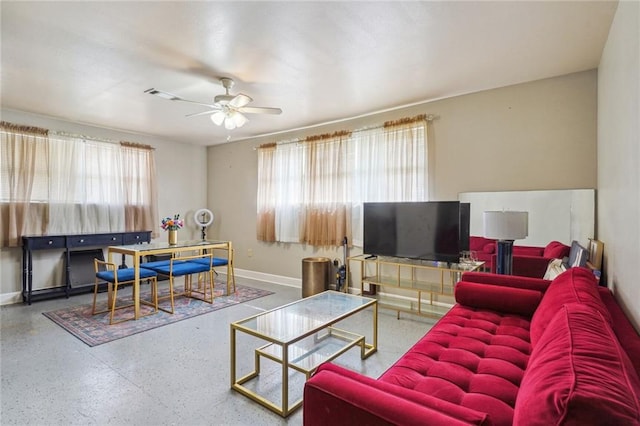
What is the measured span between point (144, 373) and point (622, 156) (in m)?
3.53

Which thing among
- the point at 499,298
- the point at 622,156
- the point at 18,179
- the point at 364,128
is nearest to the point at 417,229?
the point at 499,298

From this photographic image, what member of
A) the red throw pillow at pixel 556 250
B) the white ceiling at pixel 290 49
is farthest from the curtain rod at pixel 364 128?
the red throw pillow at pixel 556 250

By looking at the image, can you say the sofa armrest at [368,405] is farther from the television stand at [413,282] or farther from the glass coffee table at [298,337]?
the television stand at [413,282]

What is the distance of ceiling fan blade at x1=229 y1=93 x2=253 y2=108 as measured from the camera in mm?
2975

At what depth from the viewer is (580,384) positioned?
77cm

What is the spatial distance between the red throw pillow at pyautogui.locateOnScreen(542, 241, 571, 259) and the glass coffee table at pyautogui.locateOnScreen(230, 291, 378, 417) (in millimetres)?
1883

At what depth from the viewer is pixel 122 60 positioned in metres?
2.77

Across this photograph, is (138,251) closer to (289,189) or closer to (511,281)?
(289,189)

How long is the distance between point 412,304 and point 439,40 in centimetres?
289

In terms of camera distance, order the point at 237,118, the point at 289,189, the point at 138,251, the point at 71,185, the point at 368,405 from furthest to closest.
→ the point at 289,189
the point at 71,185
the point at 138,251
the point at 237,118
the point at 368,405

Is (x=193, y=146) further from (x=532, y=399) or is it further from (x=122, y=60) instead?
(x=532, y=399)

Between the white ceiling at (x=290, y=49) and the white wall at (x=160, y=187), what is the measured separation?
2.98 ft

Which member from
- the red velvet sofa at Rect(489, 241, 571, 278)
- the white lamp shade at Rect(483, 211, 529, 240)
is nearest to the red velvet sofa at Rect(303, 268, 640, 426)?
the white lamp shade at Rect(483, 211, 529, 240)

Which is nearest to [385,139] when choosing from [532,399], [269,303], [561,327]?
[269,303]
